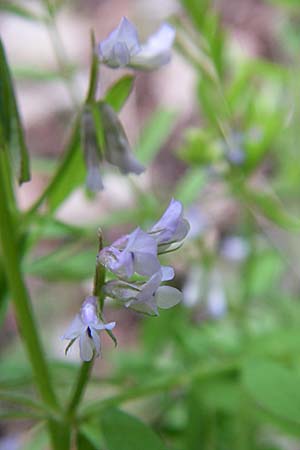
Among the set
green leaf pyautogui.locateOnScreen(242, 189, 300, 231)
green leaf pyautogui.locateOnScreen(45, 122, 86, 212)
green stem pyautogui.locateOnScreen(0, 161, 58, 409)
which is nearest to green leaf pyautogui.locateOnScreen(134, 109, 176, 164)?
green leaf pyautogui.locateOnScreen(242, 189, 300, 231)

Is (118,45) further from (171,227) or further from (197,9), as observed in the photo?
(197,9)

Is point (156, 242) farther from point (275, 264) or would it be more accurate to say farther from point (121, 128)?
point (275, 264)

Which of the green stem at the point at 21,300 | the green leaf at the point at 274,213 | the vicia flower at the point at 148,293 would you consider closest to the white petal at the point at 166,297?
the vicia flower at the point at 148,293

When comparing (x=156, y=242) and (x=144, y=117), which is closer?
(x=156, y=242)

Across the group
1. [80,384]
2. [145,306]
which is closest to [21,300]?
[80,384]

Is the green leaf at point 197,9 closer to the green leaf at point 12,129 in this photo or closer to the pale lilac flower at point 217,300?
the green leaf at point 12,129

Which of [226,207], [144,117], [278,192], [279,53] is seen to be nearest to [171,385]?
[278,192]
